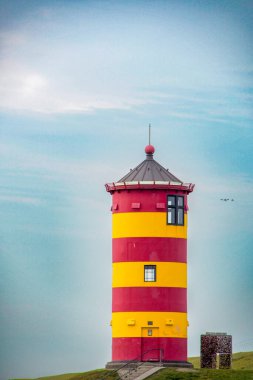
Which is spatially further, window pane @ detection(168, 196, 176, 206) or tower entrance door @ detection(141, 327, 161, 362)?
window pane @ detection(168, 196, 176, 206)

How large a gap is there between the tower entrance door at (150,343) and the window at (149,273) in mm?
2093

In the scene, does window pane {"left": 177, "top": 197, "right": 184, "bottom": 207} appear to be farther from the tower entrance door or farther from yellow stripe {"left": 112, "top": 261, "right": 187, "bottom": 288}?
the tower entrance door

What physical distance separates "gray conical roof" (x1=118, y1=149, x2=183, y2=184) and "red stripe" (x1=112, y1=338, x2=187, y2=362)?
22.8 feet

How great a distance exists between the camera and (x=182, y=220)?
63469 millimetres

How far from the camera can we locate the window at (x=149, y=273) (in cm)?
6262

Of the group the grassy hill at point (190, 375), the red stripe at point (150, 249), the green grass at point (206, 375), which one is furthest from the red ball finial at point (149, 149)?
the green grass at point (206, 375)

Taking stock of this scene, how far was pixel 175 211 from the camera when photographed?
6334 centimetres

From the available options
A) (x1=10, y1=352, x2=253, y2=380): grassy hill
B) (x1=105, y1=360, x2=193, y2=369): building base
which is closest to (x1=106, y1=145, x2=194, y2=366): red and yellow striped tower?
(x1=105, y1=360, x2=193, y2=369): building base

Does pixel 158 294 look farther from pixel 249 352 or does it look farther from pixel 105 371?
pixel 249 352

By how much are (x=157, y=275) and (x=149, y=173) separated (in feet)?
15.0

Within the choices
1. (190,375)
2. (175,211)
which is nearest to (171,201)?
(175,211)

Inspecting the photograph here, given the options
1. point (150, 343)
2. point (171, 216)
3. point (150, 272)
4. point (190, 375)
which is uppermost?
point (171, 216)

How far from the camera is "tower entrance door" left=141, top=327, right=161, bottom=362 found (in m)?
62.3

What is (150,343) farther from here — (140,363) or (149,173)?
(149,173)
